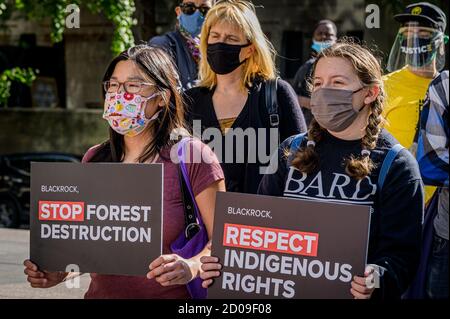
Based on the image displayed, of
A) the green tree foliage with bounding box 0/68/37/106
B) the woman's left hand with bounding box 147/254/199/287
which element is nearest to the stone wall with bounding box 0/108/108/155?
the green tree foliage with bounding box 0/68/37/106

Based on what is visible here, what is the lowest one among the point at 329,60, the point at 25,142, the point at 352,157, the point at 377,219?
the point at 25,142

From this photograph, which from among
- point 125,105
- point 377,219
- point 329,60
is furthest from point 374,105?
point 125,105

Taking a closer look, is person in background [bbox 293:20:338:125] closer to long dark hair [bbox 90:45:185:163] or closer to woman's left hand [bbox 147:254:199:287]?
long dark hair [bbox 90:45:185:163]

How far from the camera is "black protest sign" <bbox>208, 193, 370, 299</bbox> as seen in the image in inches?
123

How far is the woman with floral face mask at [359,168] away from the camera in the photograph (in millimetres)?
3229

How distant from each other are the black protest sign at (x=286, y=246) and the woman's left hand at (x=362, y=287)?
0.03m

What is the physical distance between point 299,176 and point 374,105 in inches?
17.3

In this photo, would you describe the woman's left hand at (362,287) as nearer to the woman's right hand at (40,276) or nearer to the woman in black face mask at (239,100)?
the woman's right hand at (40,276)

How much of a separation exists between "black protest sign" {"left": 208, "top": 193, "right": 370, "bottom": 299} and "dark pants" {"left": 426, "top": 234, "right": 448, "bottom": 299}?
73 cm

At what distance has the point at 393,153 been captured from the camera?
333cm

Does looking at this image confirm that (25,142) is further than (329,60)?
Yes

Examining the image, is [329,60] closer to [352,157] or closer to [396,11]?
[352,157]

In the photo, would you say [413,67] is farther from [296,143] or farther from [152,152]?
[152,152]

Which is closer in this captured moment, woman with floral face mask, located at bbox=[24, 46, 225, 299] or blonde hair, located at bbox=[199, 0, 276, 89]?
woman with floral face mask, located at bbox=[24, 46, 225, 299]
